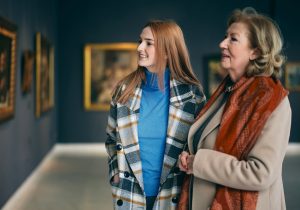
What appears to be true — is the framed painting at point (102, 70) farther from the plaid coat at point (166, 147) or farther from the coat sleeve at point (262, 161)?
the coat sleeve at point (262, 161)

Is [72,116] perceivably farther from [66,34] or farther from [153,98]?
[153,98]

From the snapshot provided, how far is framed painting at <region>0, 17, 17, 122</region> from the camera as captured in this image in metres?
6.68

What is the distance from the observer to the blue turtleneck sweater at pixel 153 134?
10.2 feet

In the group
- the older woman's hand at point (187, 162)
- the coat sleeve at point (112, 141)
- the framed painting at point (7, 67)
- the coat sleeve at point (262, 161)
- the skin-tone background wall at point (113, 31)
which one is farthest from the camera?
the skin-tone background wall at point (113, 31)

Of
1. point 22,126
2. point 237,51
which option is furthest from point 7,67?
point 237,51

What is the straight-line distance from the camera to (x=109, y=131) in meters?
3.43

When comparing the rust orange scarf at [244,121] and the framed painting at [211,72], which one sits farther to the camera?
the framed painting at [211,72]

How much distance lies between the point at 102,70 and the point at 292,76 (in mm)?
5387

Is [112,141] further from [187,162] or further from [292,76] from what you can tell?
[292,76]

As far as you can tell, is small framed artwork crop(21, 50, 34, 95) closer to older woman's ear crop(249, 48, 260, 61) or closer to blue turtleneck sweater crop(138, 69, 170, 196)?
blue turtleneck sweater crop(138, 69, 170, 196)

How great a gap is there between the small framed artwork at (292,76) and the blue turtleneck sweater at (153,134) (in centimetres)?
1149

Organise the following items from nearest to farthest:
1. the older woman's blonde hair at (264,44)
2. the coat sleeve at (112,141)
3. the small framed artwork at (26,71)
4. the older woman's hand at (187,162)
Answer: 1. the older woman's blonde hair at (264,44)
2. the older woman's hand at (187,162)
3. the coat sleeve at (112,141)
4. the small framed artwork at (26,71)

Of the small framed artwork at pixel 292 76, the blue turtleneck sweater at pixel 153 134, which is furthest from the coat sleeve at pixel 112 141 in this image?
the small framed artwork at pixel 292 76

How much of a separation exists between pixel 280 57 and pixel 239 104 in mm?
302
